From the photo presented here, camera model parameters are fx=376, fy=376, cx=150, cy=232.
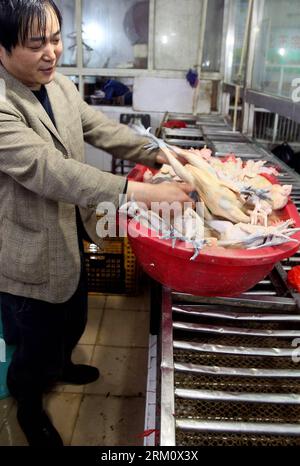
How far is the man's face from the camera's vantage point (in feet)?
3.84

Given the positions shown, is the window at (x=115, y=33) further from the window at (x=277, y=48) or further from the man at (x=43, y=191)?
the man at (x=43, y=191)

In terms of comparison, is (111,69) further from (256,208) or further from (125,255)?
(256,208)

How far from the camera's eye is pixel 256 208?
1.26 meters

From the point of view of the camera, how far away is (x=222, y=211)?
4.13 ft

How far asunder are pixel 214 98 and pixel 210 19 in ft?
4.08

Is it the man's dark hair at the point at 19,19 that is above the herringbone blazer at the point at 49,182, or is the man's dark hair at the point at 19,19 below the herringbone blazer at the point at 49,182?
above

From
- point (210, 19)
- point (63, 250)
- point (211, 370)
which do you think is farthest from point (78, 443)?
point (210, 19)

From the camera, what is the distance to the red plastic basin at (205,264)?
1.00 metres

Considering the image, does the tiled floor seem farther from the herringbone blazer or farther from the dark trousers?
the herringbone blazer

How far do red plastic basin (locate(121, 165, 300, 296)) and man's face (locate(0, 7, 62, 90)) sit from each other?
599mm

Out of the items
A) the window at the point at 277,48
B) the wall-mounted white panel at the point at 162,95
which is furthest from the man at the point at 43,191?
the wall-mounted white panel at the point at 162,95

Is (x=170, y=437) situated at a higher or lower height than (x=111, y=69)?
lower

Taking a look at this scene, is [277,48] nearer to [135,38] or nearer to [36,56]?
[36,56]

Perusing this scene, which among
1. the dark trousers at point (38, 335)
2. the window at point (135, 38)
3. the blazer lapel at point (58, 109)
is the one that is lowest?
the dark trousers at point (38, 335)
